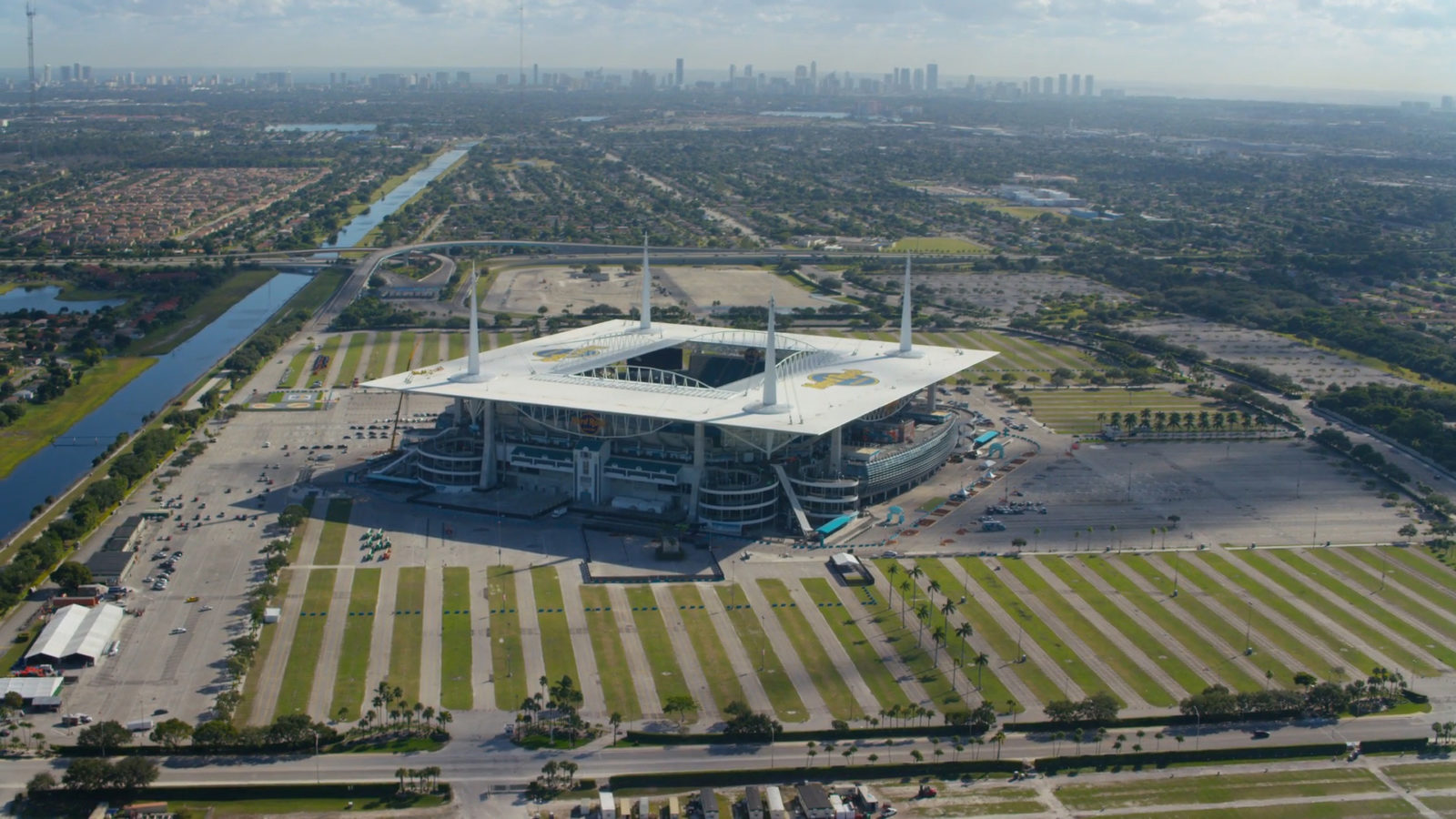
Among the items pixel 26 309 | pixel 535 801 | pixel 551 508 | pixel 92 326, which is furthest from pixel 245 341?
pixel 535 801

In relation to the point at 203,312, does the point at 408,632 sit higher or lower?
lower

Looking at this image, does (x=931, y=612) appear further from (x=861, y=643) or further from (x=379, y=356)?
(x=379, y=356)

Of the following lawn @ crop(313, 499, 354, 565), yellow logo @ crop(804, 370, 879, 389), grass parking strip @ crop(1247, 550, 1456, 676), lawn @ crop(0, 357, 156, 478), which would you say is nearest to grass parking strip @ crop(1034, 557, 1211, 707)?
grass parking strip @ crop(1247, 550, 1456, 676)

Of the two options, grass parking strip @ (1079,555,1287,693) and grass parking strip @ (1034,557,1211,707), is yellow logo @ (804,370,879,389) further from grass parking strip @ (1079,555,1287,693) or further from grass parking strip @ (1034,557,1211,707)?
grass parking strip @ (1079,555,1287,693)

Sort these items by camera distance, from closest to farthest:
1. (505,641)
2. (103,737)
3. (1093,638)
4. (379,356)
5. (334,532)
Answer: (103,737), (505,641), (1093,638), (334,532), (379,356)

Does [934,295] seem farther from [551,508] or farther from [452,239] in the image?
[551,508]

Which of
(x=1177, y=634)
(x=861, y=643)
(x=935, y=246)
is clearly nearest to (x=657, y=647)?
(x=861, y=643)
